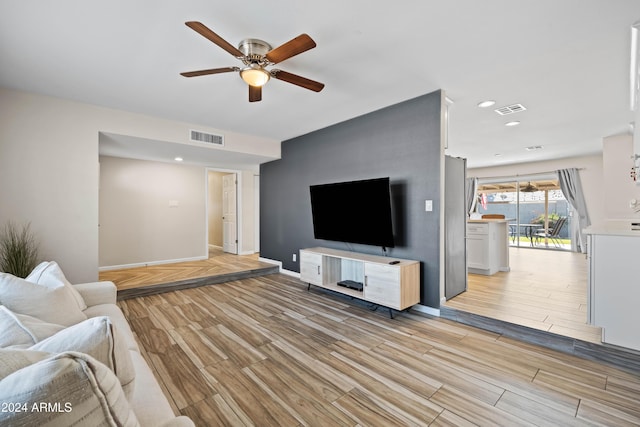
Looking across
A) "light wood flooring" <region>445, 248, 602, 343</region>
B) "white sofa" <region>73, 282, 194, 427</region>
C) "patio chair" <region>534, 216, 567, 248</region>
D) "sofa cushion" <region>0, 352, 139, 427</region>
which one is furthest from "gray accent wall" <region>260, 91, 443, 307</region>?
"patio chair" <region>534, 216, 567, 248</region>

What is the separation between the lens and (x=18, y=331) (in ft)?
3.41

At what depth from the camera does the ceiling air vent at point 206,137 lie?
434 centimetres

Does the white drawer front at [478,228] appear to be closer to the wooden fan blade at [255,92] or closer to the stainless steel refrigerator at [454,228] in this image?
the stainless steel refrigerator at [454,228]

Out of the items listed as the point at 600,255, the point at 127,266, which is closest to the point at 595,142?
the point at 600,255

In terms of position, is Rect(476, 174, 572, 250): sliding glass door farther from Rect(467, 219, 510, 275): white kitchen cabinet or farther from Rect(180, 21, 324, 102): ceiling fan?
Rect(180, 21, 324, 102): ceiling fan

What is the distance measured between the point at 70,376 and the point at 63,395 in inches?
1.3

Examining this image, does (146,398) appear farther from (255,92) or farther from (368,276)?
(368,276)

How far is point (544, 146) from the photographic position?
5941 millimetres

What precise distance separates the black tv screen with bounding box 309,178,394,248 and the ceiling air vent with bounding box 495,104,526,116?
2081 mm

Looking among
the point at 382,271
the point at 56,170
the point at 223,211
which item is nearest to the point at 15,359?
the point at 382,271

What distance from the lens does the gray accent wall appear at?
3.29m

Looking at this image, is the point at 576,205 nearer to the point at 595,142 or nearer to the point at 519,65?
the point at 595,142

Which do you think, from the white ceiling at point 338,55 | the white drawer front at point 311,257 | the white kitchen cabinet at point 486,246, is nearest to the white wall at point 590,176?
the white ceiling at point 338,55

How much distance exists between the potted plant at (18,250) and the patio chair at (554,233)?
10.6 meters
